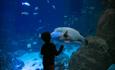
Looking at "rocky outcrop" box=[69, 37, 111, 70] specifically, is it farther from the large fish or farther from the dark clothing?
the dark clothing

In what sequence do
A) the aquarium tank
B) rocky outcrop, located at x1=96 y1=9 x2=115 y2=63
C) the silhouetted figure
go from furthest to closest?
the aquarium tank
rocky outcrop, located at x1=96 y1=9 x2=115 y2=63
the silhouetted figure

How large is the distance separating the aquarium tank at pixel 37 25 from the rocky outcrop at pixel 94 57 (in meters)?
0.74

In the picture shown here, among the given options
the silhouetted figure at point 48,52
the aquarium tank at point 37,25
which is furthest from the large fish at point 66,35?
the silhouetted figure at point 48,52

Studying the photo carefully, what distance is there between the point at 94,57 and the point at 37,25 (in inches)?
858

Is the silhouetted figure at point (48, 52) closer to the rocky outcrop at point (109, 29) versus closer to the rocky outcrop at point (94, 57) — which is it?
the rocky outcrop at point (94, 57)

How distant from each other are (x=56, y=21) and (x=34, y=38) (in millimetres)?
6566

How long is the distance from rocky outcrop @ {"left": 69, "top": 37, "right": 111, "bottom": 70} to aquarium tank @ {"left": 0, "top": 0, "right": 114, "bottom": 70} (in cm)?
74

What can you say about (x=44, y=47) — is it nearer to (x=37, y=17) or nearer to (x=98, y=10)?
(x=98, y=10)

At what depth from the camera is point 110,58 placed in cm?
947

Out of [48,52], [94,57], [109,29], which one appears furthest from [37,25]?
[48,52]

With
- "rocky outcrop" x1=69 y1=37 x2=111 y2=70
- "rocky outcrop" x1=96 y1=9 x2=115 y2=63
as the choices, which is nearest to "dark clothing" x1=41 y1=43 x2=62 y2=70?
"rocky outcrop" x1=69 y1=37 x2=111 y2=70

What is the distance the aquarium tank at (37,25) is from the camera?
14.0 meters

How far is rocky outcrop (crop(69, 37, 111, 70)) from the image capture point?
9312 mm

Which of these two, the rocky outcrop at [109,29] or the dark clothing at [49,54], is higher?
→ the rocky outcrop at [109,29]
